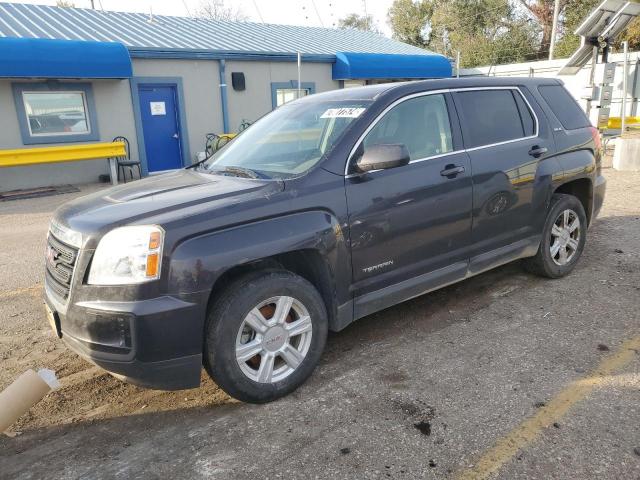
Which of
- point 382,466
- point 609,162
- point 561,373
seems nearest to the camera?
point 382,466

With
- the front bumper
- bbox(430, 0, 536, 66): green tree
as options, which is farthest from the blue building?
bbox(430, 0, 536, 66): green tree

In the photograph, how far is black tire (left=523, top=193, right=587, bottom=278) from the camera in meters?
4.72

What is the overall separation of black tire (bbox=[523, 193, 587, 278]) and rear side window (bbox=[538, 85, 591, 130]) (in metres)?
0.71

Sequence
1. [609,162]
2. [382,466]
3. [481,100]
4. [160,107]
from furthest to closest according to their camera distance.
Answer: [160,107]
[609,162]
[481,100]
[382,466]

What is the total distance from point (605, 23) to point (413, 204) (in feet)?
40.2

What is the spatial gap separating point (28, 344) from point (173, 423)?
69.5 inches

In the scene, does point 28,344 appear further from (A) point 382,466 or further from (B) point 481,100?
(B) point 481,100

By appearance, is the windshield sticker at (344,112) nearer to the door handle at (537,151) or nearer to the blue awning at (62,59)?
the door handle at (537,151)

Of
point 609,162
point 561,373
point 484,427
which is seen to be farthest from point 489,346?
point 609,162

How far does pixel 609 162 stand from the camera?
1239 centimetres

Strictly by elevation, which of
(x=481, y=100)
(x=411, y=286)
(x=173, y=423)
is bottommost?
(x=173, y=423)

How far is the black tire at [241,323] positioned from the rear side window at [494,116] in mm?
1897

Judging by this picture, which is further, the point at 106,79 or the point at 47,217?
the point at 106,79

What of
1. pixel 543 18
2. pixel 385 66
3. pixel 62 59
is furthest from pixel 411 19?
pixel 62 59
